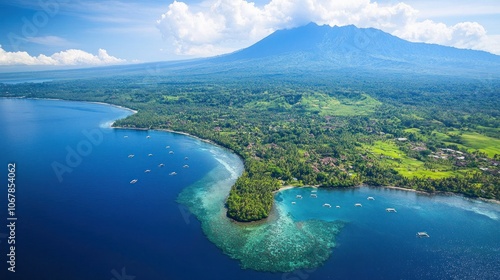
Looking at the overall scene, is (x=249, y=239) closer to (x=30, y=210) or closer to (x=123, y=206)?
(x=123, y=206)

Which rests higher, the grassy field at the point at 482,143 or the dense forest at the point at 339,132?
the dense forest at the point at 339,132

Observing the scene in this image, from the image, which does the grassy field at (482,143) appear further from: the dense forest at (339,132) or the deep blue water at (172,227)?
the deep blue water at (172,227)

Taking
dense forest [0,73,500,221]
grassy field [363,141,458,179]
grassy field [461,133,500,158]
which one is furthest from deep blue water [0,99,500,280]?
grassy field [461,133,500,158]

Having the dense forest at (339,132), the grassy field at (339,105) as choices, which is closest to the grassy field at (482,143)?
the dense forest at (339,132)

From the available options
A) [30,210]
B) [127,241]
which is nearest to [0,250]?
[30,210]

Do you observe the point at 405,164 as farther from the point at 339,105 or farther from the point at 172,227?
the point at 339,105

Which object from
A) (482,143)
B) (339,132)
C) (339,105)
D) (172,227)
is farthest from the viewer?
(339,105)

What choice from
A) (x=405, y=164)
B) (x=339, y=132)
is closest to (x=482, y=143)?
A: (x=405, y=164)
